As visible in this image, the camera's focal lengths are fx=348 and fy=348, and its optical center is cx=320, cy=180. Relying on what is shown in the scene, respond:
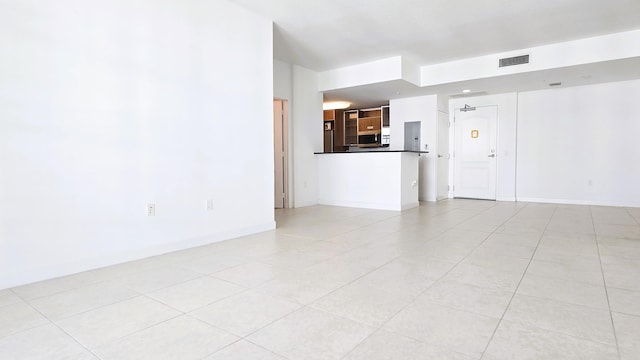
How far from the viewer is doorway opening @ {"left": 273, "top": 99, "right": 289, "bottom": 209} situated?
21.3 ft

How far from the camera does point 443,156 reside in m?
7.97

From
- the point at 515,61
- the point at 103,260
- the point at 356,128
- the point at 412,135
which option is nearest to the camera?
the point at 103,260

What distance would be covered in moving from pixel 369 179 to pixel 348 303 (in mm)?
4457

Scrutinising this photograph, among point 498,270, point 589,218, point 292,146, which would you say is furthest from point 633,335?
point 292,146

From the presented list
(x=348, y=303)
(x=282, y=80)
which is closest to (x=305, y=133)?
(x=282, y=80)

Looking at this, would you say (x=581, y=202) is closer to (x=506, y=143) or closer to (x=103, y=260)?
(x=506, y=143)

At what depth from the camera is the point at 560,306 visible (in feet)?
6.81

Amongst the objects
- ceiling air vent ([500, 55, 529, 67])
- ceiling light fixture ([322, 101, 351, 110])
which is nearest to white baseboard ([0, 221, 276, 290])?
ceiling air vent ([500, 55, 529, 67])

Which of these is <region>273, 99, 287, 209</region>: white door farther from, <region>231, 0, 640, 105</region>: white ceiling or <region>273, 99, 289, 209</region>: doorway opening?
<region>231, 0, 640, 105</region>: white ceiling

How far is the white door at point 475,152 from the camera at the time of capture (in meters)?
7.77

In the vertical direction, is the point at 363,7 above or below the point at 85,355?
above

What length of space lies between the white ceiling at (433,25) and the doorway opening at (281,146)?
946mm

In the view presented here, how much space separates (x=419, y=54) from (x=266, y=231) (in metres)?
3.93

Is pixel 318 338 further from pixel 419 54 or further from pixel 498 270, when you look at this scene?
pixel 419 54
